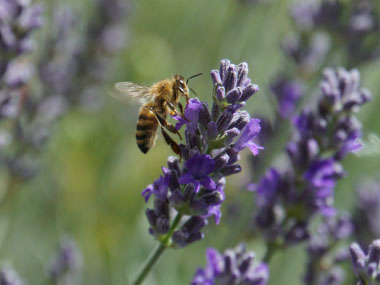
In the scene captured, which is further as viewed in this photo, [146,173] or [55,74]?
[146,173]

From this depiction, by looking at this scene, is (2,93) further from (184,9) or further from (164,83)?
(184,9)

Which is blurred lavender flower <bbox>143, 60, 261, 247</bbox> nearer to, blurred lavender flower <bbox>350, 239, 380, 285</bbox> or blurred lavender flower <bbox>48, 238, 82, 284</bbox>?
blurred lavender flower <bbox>350, 239, 380, 285</bbox>

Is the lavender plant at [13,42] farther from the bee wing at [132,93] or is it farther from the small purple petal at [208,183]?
the small purple petal at [208,183]

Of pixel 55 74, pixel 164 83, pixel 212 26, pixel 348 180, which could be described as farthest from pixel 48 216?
pixel 212 26

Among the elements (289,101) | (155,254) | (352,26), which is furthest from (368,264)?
(352,26)

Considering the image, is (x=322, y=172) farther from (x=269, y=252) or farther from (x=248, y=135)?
(x=248, y=135)

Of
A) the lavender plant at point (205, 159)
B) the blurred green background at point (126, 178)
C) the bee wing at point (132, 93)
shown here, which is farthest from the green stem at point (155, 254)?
the blurred green background at point (126, 178)
